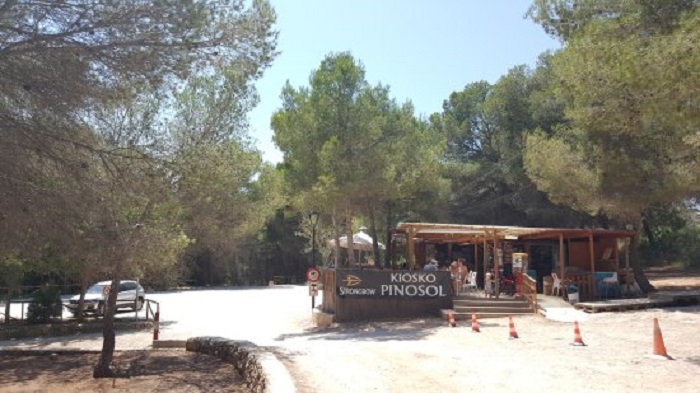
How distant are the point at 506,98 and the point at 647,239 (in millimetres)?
13972

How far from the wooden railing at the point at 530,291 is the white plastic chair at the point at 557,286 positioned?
1869mm

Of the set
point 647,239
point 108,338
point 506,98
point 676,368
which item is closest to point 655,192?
point 676,368

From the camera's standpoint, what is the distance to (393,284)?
64.4 ft

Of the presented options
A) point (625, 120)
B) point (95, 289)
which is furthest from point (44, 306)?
point (625, 120)

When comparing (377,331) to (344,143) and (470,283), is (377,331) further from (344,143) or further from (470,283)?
(470,283)

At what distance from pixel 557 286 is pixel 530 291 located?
2.71 meters

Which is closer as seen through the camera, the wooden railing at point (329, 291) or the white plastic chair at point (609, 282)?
the wooden railing at point (329, 291)

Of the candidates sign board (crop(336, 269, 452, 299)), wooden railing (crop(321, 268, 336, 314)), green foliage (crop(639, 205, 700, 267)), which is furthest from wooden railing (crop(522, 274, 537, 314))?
green foliage (crop(639, 205, 700, 267))

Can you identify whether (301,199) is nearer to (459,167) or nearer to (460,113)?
(459,167)

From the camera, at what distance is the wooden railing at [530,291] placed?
1956 cm

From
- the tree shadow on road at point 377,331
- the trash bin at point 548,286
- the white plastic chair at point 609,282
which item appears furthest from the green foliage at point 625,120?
the tree shadow on road at point 377,331

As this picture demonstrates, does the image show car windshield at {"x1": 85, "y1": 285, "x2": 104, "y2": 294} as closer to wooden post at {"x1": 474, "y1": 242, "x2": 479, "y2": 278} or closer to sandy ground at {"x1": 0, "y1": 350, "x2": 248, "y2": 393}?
sandy ground at {"x1": 0, "y1": 350, "x2": 248, "y2": 393}

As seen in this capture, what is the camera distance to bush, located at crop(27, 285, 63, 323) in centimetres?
2267

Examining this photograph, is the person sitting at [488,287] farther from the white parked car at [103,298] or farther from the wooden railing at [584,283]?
the white parked car at [103,298]
